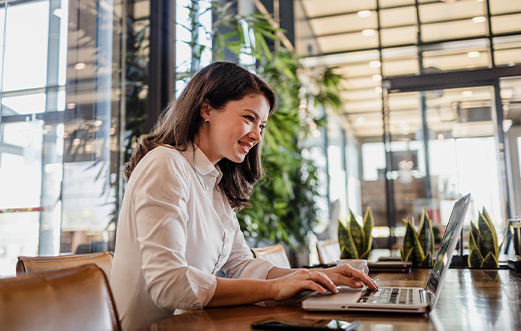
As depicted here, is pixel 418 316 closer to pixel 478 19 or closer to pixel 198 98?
pixel 198 98

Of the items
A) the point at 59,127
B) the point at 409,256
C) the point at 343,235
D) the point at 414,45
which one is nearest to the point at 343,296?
the point at 343,235

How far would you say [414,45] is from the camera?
583cm

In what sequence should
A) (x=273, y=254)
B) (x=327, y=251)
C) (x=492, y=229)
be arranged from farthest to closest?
(x=327, y=251), (x=492, y=229), (x=273, y=254)

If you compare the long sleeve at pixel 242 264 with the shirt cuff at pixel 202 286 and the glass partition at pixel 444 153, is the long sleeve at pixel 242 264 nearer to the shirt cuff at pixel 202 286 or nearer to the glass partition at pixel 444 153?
the shirt cuff at pixel 202 286

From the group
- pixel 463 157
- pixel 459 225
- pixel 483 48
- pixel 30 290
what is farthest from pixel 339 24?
pixel 30 290

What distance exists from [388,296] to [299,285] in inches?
9.3

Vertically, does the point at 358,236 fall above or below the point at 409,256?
above

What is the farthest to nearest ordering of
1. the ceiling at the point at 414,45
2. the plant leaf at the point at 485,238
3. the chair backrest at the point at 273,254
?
the ceiling at the point at 414,45
the plant leaf at the point at 485,238
the chair backrest at the point at 273,254

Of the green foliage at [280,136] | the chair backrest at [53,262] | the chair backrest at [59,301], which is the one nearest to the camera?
the chair backrest at [59,301]

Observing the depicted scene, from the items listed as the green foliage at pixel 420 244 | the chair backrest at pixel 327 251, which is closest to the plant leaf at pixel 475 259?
the green foliage at pixel 420 244

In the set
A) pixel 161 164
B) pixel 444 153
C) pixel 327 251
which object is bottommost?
pixel 327 251

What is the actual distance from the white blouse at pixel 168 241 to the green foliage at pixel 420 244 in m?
1.13

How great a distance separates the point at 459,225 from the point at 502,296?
13.6 inches

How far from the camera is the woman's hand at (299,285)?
1075mm
